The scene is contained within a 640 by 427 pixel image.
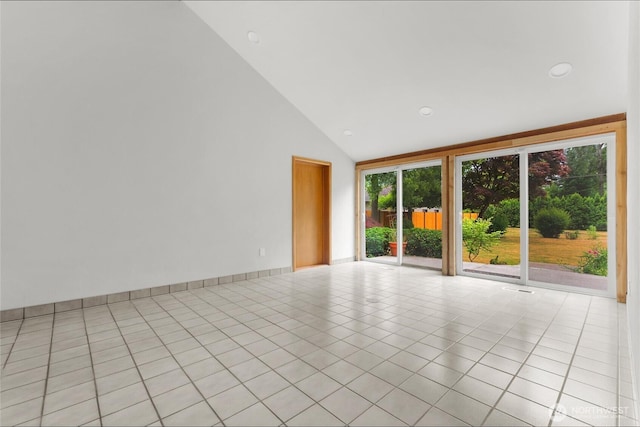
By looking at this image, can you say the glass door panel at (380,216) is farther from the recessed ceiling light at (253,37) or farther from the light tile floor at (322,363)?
the recessed ceiling light at (253,37)

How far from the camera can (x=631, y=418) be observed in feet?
5.05

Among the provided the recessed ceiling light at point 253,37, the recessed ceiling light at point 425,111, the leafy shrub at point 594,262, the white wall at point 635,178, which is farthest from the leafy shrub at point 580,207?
the recessed ceiling light at point 253,37

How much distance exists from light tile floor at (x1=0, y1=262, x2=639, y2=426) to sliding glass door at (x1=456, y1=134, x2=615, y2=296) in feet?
2.05

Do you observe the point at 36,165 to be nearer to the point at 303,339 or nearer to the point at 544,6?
the point at 303,339

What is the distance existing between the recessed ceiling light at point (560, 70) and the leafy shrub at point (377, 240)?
146 inches

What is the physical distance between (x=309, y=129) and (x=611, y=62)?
4.08m

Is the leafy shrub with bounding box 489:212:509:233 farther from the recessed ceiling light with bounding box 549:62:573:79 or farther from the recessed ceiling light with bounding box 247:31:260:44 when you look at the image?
the recessed ceiling light with bounding box 247:31:260:44

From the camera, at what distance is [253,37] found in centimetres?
401

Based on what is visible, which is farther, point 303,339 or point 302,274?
point 302,274

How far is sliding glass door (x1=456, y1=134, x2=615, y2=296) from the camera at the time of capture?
374 centimetres

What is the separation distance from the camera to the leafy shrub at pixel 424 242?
17.8 ft

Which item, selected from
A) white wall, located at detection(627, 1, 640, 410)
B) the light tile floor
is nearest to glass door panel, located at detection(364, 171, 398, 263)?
the light tile floor

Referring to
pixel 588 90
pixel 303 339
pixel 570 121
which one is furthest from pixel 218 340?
pixel 570 121

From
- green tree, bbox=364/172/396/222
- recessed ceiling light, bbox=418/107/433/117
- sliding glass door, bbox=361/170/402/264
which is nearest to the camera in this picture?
recessed ceiling light, bbox=418/107/433/117
